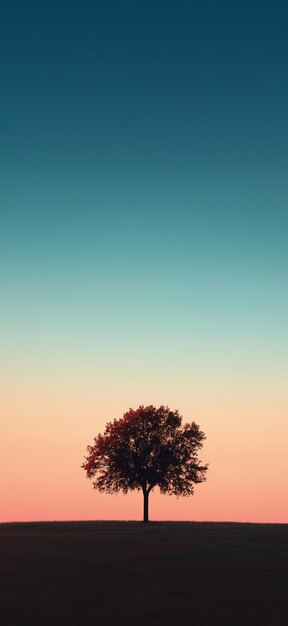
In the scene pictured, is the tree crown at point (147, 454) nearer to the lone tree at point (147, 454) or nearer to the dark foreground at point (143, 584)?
the lone tree at point (147, 454)

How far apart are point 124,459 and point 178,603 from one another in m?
62.1

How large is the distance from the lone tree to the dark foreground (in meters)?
35.1

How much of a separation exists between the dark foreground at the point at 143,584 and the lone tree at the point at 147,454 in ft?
115

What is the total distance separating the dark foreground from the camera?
22641 millimetres

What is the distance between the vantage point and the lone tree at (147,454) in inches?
3430

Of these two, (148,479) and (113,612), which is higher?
(148,479)

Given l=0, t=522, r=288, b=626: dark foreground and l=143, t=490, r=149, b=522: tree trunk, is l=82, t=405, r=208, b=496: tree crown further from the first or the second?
l=0, t=522, r=288, b=626: dark foreground

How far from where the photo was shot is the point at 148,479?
87125 mm

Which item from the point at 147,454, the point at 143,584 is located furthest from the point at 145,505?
the point at 143,584

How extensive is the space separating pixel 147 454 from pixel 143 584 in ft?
190

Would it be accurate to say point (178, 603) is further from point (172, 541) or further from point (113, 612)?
point (172, 541)

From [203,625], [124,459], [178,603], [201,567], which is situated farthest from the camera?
[124,459]

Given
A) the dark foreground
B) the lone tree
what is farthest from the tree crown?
the dark foreground

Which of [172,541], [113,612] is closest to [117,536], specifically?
[172,541]
